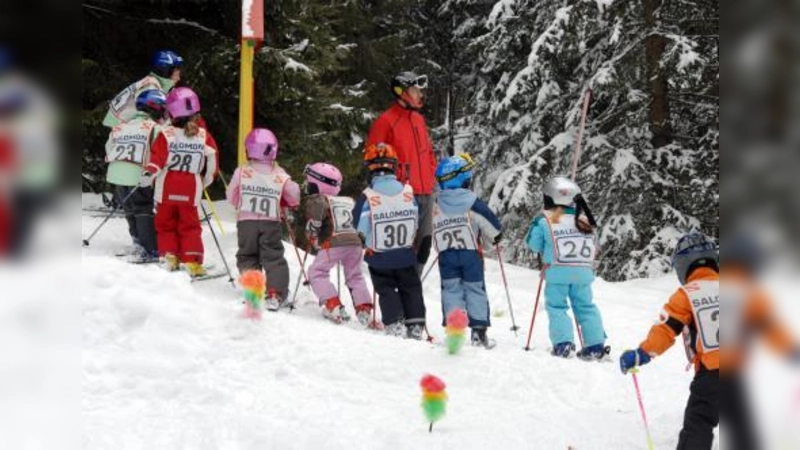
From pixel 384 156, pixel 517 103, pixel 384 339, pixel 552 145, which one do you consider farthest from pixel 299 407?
pixel 517 103

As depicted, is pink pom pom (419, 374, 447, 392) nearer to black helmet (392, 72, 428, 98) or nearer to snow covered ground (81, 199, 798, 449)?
snow covered ground (81, 199, 798, 449)

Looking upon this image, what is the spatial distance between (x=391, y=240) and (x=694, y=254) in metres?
3.17

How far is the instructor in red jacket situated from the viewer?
7500 millimetres

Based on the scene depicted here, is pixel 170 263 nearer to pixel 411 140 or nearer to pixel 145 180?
pixel 145 180

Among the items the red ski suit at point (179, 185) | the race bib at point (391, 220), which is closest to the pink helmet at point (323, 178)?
the race bib at point (391, 220)

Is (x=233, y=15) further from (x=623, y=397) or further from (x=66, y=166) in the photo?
(x=66, y=166)

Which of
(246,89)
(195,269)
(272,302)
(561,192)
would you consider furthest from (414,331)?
(246,89)

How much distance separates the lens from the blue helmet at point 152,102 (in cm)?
758

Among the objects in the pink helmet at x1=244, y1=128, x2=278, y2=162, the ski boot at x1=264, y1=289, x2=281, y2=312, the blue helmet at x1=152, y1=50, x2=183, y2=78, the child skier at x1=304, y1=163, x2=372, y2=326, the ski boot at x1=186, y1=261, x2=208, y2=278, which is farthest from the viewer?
the blue helmet at x1=152, y1=50, x2=183, y2=78

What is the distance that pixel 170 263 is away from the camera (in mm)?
7266

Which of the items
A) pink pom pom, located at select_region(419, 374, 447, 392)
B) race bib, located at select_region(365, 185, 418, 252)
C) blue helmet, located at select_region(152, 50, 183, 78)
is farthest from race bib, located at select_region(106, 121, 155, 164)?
pink pom pom, located at select_region(419, 374, 447, 392)

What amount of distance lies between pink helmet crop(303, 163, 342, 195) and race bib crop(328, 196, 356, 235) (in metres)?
0.14

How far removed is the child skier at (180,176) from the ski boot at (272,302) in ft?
3.07

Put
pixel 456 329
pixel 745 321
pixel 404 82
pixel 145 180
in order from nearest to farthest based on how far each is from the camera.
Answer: pixel 745 321 < pixel 456 329 < pixel 404 82 < pixel 145 180
